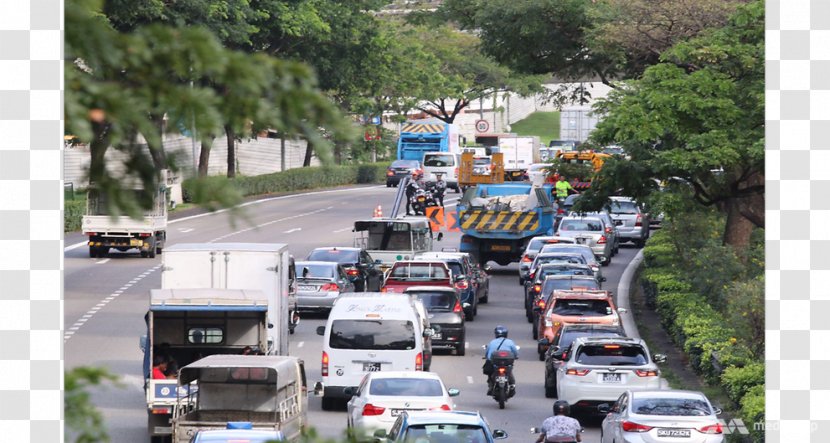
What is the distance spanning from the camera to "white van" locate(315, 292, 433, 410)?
2344 cm

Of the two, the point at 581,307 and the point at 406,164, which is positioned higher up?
the point at 406,164

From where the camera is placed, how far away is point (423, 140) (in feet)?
271

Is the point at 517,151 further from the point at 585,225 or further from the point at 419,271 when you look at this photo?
the point at 419,271

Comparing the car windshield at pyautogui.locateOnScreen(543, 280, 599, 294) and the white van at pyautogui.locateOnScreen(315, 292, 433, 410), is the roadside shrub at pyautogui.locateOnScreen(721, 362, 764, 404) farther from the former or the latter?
the car windshield at pyautogui.locateOnScreen(543, 280, 599, 294)

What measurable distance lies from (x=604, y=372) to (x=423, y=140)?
60712 mm

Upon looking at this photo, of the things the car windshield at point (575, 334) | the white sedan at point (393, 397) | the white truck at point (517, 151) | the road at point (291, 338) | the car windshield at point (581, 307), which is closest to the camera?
the white sedan at point (393, 397)

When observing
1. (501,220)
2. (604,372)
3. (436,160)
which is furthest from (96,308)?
(436,160)

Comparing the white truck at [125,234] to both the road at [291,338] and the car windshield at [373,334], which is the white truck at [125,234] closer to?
the road at [291,338]

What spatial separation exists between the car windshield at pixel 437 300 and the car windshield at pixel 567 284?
2.81m

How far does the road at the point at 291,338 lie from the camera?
2319cm

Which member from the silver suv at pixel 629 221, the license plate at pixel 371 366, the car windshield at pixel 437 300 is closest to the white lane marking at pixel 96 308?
the car windshield at pixel 437 300

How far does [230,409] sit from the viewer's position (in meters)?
18.9

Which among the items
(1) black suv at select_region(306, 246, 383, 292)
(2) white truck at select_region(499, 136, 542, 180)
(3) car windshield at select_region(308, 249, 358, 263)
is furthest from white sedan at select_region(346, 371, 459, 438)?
(2) white truck at select_region(499, 136, 542, 180)
